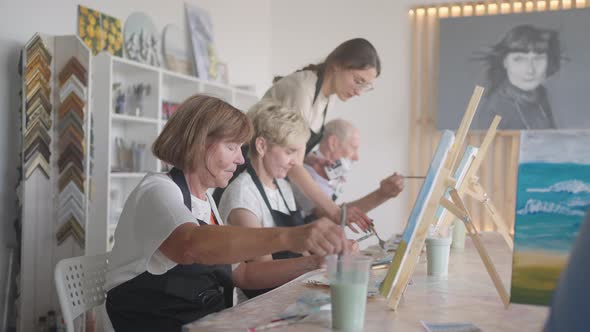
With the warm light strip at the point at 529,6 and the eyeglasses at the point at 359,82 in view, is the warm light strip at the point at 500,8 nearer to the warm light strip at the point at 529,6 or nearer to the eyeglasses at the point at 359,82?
the warm light strip at the point at 529,6

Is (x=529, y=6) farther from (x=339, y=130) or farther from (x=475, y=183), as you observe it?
(x=475, y=183)

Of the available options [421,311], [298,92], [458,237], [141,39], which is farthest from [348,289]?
[141,39]

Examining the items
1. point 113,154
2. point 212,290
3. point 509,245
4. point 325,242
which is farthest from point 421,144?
point 325,242

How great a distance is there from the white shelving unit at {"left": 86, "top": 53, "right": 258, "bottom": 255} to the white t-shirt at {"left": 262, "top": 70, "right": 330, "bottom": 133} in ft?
1.29

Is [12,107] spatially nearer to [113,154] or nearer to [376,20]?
[113,154]

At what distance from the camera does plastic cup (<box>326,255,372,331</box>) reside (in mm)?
1116

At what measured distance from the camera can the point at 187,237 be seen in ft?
4.30

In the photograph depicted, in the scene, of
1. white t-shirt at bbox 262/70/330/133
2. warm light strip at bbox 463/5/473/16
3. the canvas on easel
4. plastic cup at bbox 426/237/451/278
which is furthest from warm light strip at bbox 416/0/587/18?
plastic cup at bbox 426/237/451/278

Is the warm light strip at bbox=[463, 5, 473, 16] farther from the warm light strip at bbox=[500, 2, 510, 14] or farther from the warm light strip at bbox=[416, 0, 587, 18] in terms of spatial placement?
the warm light strip at bbox=[500, 2, 510, 14]

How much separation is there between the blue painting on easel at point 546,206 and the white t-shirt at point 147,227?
68 cm

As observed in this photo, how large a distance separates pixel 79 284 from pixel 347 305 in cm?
80

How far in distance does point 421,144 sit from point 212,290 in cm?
418

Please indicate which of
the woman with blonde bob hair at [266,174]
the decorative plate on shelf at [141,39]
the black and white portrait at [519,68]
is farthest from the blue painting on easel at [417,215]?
the black and white portrait at [519,68]

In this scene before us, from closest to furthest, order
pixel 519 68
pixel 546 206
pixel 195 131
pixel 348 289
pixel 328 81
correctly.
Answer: pixel 348 289 < pixel 546 206 < pixel 195 131 < pixel 328 81 < pixel 519 68
